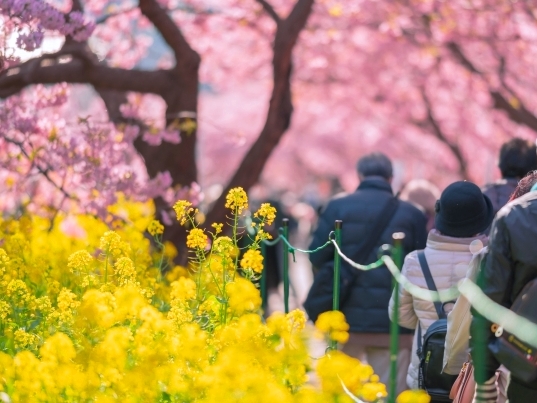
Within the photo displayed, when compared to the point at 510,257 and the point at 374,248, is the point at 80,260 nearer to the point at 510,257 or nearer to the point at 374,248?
the point at 374,248

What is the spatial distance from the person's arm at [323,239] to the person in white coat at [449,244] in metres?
1.25

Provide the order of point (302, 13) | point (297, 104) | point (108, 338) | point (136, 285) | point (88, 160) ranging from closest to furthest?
point (108, 338) < point (136, 285) < point (88, 160) < point (302, 13) < point (297, 104)

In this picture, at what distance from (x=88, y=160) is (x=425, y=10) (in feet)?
26.7

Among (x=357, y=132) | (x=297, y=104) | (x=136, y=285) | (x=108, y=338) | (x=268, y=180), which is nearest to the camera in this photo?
(x=108, y=338)

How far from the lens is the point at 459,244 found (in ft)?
16.1

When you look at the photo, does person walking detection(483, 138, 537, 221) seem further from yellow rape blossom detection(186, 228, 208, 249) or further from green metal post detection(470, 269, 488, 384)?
green metal post detection(470, 269, 488, 384)

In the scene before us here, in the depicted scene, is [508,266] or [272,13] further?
[272,13]

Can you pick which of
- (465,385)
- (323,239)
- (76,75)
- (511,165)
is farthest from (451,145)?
(465,385)

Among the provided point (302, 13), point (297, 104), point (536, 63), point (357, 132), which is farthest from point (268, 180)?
point (302, 13)

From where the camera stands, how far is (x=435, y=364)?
4.62 meters

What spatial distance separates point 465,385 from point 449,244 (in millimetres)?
1091

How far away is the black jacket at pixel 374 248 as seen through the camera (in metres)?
6.13

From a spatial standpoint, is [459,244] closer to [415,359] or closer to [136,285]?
[415,359]

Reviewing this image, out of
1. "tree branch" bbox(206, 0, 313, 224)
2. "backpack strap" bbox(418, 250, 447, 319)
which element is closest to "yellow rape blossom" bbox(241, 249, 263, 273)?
"backpack strap" bbox(418, 250, 447, 319)
